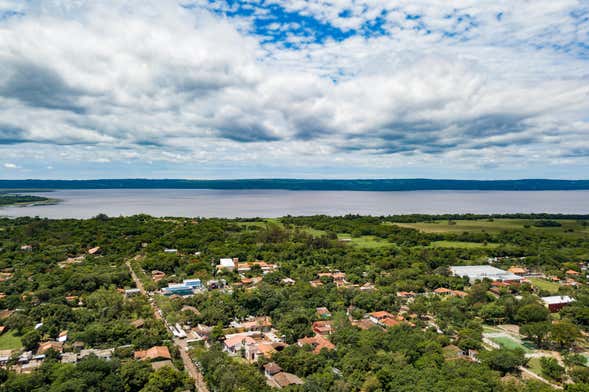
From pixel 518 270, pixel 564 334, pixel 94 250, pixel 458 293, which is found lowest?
pixel 458 293

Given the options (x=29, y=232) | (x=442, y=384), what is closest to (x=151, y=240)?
(x=29, y=232)

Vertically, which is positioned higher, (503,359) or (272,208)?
(272,208)

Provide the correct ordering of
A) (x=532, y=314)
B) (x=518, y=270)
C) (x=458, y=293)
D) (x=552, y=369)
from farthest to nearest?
(x=518, y=270) < (x=458, y=293) < (x=532, y=314) < (x=552, y=369)

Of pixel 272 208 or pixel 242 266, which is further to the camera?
pixel 272 208

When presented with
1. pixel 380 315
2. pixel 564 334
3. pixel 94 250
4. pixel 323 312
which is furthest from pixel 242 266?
pixel 564 334

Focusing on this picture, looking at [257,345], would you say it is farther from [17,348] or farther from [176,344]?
[17,348]

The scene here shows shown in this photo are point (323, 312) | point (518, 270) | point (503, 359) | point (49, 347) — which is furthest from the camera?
point (518, 270)

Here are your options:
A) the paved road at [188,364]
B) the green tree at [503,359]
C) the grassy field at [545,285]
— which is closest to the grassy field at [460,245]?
the grassy field at [545,285]

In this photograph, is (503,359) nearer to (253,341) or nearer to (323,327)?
(323,327)
